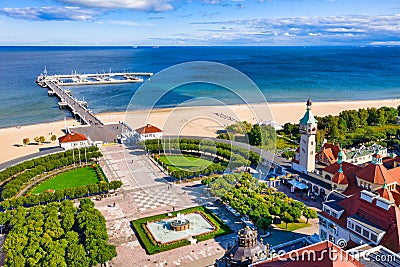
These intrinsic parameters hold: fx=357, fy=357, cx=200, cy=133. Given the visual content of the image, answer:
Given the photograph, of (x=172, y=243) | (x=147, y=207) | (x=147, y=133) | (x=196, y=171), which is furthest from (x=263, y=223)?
(x=147, y=133)

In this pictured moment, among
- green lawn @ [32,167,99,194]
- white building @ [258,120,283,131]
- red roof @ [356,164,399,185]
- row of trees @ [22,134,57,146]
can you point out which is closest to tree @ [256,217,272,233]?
red roof @ [356,164,399,185]

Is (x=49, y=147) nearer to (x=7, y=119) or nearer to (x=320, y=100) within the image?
(x=7, y=119)

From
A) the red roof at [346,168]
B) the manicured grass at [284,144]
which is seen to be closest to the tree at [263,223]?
Result: the red roof at [346,168]

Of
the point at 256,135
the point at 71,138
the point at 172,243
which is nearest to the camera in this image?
the point at 172,243

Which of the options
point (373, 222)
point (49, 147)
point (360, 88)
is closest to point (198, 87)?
point (360, 88)

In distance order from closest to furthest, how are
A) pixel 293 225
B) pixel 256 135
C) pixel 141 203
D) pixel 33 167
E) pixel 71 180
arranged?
pixel 293 225, pixel 141 203, pixel 71 180, pixel 33 167, pixel 256 135

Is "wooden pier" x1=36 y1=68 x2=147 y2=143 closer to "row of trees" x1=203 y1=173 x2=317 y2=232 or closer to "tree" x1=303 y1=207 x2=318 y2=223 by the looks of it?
"row of trees" x1=203 y1=173 x2=317 y2=232

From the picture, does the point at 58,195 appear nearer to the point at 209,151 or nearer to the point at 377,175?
the point at 209,151
